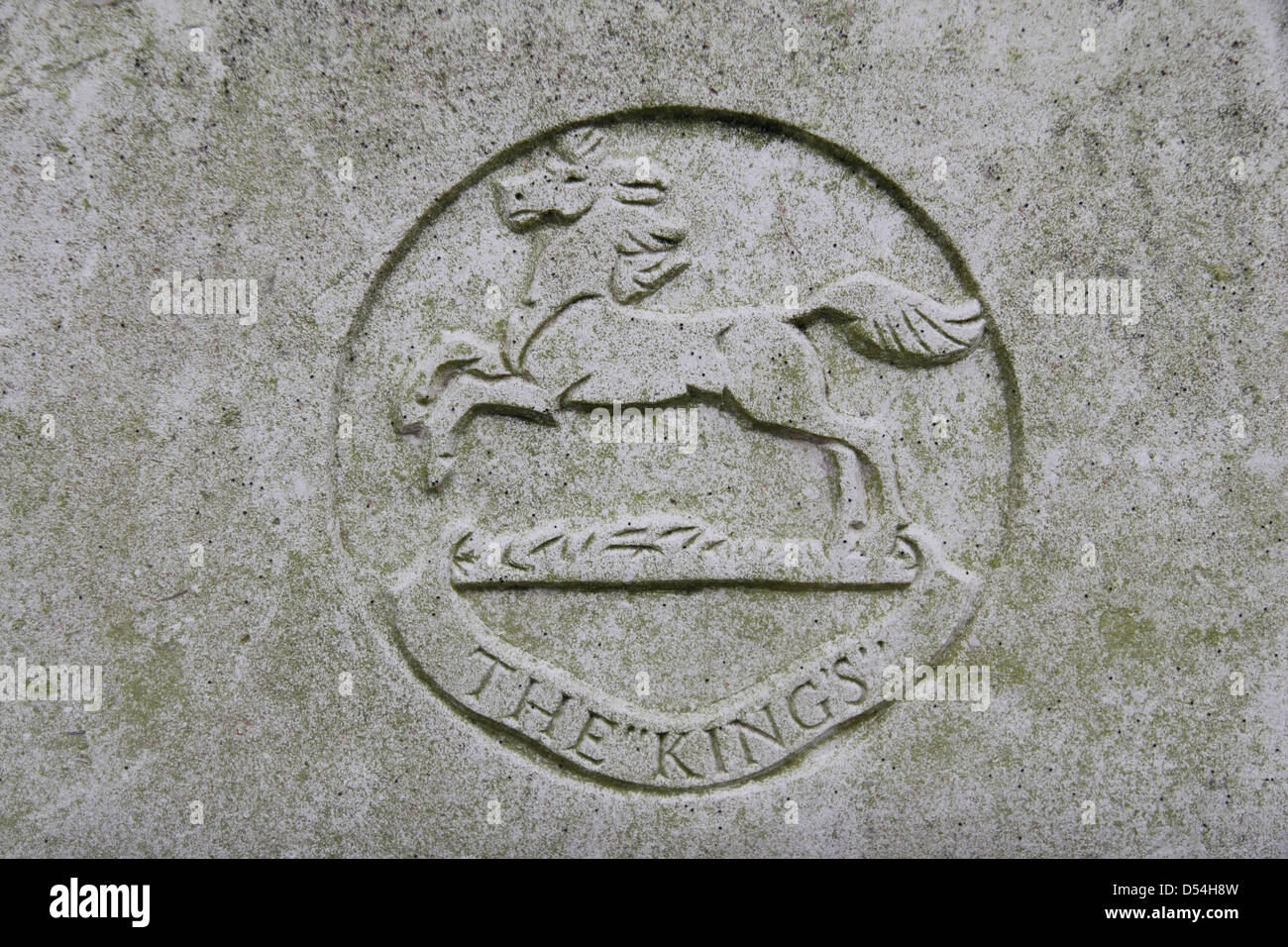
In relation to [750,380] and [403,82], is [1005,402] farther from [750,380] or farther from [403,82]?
[403,82]

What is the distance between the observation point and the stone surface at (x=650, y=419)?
271 cm

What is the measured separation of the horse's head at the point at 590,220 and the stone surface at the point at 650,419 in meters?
0.01

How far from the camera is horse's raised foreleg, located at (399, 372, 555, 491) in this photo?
2715 mm

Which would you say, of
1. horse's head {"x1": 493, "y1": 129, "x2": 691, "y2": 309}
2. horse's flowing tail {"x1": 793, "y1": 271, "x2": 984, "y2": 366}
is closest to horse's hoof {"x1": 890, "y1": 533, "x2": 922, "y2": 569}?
horse's flowing tail {"x1": 793, "y1": 271, "x2": 984, "y2": 366}

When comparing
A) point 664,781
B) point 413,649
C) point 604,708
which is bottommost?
point 664,781

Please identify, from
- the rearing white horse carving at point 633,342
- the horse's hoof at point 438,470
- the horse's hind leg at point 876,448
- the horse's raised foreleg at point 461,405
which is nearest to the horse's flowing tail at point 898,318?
the rearing white horse carving at point 633,342

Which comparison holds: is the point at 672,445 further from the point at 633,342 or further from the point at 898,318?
the point at 898,318

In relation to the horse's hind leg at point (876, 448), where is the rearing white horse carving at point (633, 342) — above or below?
above

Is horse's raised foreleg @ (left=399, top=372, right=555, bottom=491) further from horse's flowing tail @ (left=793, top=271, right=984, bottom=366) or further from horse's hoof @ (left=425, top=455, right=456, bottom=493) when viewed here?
horse's flowing tail @ (left=793, top=271, right=984, bottom=366)

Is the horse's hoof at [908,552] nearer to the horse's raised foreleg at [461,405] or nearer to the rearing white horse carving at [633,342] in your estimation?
the rearing white horse carving at [633,342]

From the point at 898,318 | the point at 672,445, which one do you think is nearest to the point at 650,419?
the point at 672,445

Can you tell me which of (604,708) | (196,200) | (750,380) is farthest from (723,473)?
(196,200)

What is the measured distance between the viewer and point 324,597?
8.96 feet

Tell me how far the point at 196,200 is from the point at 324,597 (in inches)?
47.9
